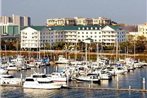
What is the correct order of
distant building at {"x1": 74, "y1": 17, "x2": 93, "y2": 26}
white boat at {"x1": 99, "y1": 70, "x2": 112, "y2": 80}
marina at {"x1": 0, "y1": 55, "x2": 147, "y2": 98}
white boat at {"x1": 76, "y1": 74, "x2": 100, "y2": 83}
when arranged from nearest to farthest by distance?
marina at {"x1": 0, "y1": 55, "x2": 147, "y2": 98}, white boat at {"x1": 76, "y1": 74, "x2": 100, "y2": 83}, white boat at {"x1": 99, "y1": 70, "x2": 112, "y2": 80}, distant building at {"x1": 74, "y1": 17, "x2": 93, "y2": 26}

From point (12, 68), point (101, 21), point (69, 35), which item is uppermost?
point (101, 21)

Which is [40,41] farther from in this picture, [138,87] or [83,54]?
[138,87]

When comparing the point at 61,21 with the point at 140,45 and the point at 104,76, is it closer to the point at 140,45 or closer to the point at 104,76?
the point at 140,45

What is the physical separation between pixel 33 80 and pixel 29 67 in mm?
7140

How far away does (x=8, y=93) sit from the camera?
45.1ft

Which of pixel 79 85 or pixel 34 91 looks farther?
pixel 79 85

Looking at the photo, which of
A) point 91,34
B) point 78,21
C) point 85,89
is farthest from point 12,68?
point 78,21

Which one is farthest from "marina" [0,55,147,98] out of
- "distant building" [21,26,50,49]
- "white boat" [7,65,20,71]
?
"distant building" [21,26,50,49]

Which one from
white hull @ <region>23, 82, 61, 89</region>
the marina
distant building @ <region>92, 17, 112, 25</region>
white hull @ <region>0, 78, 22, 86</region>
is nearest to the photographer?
the marina

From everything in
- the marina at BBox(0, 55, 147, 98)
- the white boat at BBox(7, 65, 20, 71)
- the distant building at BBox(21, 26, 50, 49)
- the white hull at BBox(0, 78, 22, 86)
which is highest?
the distant building at BBox(21, 26, 50, 49)

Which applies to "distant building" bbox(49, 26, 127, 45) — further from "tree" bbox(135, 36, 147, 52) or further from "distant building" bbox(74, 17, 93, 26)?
"distant building" bbox(74, 17, 93, 26)

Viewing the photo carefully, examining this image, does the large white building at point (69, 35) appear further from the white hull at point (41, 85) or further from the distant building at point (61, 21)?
the white hull at point (41, 85)

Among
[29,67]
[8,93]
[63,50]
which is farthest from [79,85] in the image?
[63,50]

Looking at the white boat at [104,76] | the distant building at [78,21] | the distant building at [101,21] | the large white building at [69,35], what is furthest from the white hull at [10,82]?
the distant building at [101,21]
